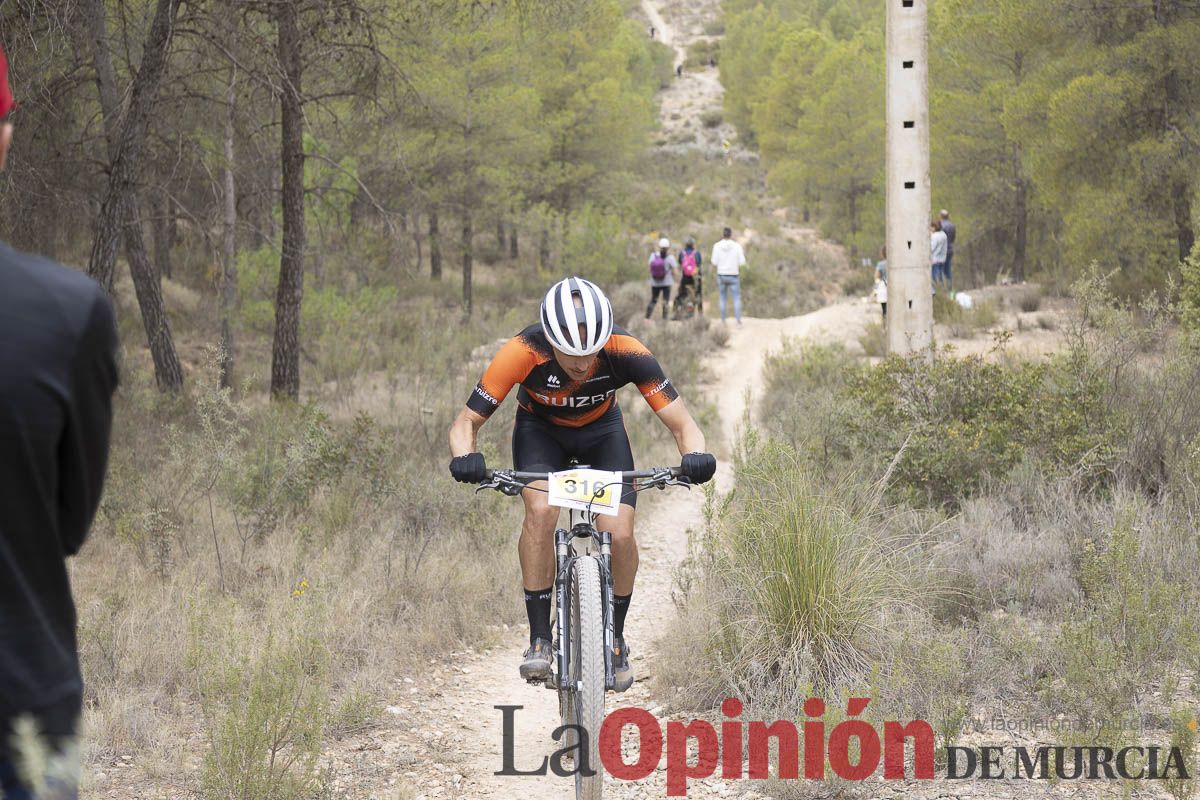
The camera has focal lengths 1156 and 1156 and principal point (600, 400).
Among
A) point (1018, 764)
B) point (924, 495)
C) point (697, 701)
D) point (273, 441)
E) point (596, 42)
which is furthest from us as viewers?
point (596, 42)

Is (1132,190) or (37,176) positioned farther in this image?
(1132,190)

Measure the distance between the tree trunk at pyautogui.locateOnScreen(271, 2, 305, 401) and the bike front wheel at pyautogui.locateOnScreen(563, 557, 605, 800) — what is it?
8.33 meters

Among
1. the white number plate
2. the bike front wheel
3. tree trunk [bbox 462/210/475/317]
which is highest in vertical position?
tree trunk [bbox 462/210/475/317]

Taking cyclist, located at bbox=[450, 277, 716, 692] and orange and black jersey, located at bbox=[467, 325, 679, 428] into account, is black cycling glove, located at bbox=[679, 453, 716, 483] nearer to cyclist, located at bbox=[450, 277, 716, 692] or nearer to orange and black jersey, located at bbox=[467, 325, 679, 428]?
cyclist, located at bbox=[450, 277, 716, 692]

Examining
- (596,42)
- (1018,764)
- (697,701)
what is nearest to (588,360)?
(697,701)

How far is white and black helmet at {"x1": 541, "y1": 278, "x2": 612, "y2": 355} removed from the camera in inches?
183

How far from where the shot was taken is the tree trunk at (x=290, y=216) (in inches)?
488

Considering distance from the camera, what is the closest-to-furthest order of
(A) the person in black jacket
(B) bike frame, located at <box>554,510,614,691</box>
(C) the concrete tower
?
(A) the person in black jacket, (B) bike frame, located at <box>554,510,614,691</box>, (C) the concrete tower

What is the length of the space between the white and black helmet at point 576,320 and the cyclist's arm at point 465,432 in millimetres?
590

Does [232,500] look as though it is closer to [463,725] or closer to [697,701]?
[463,725]

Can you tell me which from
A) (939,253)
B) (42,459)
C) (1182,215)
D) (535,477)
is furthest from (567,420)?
(939,253)

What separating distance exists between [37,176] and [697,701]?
834 cm

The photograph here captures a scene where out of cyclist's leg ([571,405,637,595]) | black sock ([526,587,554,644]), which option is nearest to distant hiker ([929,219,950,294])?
cyclist's leg ([571,405,637,595])

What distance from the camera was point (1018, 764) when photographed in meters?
4.66
